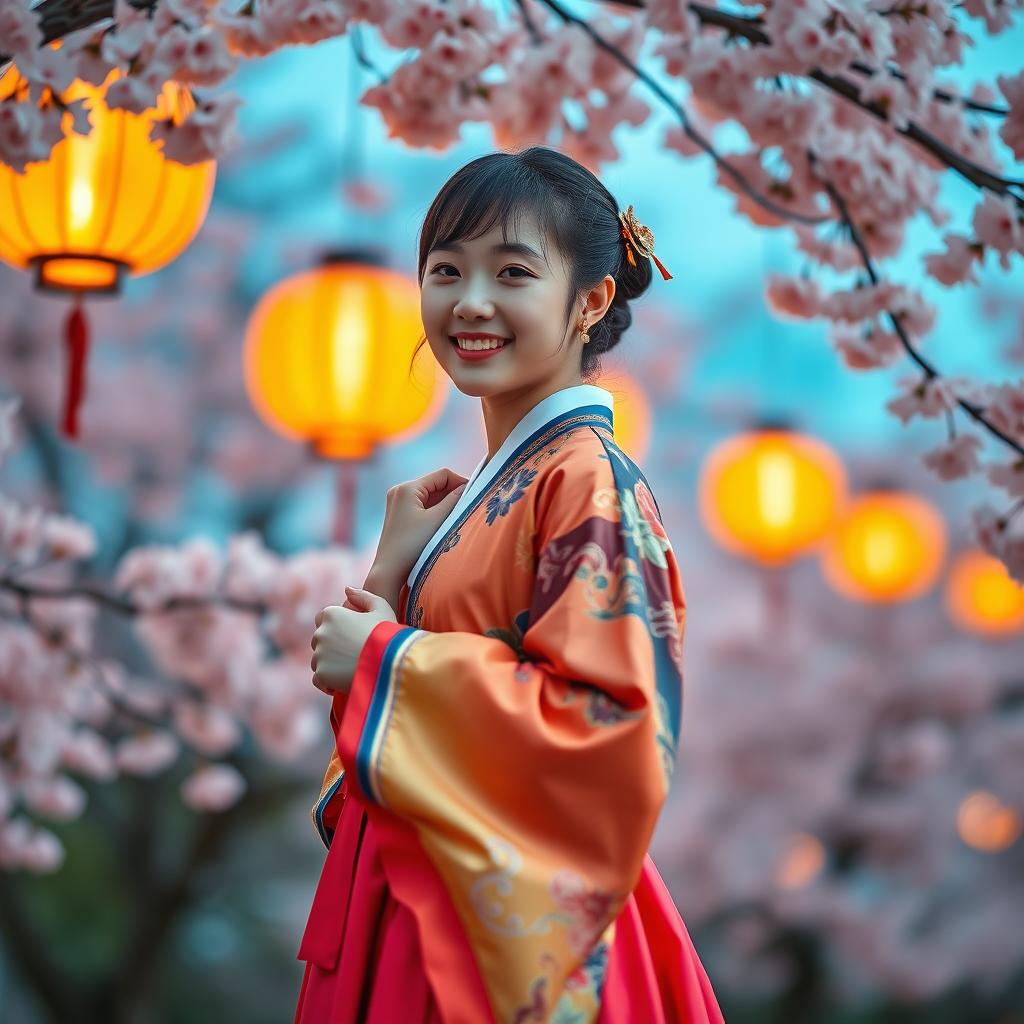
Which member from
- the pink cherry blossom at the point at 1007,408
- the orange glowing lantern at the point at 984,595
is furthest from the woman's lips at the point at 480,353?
the orange glowing lantern at the point at 984,595

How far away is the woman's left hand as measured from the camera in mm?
1424

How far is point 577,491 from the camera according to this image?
56.6 inches

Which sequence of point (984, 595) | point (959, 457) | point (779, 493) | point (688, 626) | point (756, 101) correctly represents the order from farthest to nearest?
point (688, 626), point (984, 595), point (779, 493), point (959, 457), point (756, 101)

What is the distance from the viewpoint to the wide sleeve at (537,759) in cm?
130

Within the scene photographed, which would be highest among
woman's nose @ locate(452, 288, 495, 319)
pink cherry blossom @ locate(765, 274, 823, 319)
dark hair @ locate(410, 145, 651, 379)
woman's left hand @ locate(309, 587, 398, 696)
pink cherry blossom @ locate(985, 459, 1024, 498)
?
pink cherry blossom @ locate(765, 274, 823, 319)

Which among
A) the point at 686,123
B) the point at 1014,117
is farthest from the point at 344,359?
the point at 1014,117

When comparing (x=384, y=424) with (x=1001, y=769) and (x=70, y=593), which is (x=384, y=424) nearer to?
(x=70, y=593)

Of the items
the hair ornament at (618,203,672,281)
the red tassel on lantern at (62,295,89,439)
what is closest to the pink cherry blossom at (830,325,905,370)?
the hair ornament at (618,203,672,281)

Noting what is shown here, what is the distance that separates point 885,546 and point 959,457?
355cm

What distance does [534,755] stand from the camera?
1314 mm

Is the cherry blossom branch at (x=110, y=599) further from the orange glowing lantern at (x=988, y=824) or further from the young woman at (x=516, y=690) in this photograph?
the orange glowing lantern at (x=988, y=824)

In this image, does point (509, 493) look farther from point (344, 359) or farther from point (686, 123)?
point (344, 359)

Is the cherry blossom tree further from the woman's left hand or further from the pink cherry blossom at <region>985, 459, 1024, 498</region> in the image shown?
the woman's left hand

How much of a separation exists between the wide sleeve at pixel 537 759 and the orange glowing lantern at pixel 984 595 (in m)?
5.58
